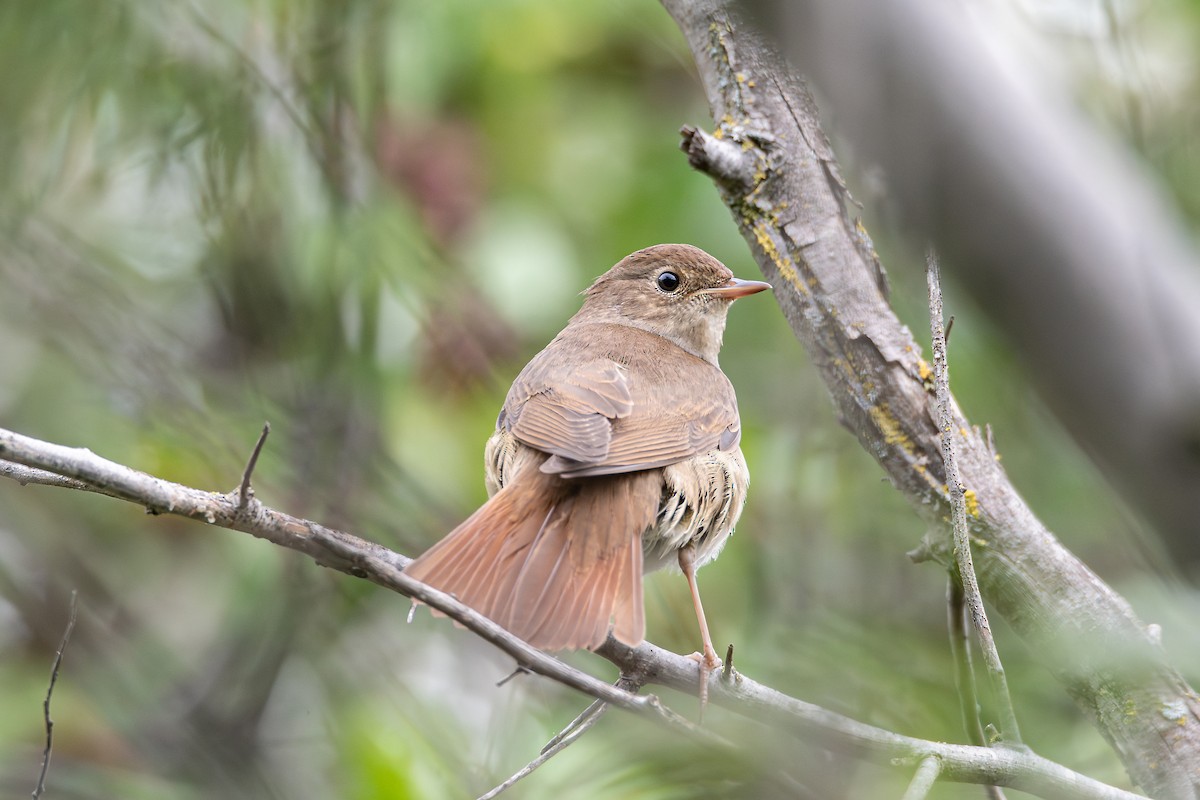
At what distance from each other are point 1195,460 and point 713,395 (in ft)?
9.25

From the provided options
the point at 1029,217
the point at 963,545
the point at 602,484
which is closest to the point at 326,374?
the point at 602,484

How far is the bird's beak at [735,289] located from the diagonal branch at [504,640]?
2239 millimetres

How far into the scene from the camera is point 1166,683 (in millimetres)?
2770

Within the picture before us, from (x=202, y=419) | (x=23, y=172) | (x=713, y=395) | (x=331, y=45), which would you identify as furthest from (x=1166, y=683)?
(x=23, y=172)

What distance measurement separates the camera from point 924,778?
2.21 metres

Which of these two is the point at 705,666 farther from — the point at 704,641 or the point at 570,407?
the point at 570,407

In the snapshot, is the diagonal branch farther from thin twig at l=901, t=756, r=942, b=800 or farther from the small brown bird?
the small brown bird

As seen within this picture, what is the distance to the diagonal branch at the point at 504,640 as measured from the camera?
2205 millimetres

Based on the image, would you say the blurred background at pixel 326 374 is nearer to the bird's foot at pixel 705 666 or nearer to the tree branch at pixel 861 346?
the bird's foot at pixel 705 666

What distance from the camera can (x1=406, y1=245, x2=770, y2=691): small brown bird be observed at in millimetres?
3059

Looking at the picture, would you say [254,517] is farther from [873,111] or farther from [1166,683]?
[1166,683]

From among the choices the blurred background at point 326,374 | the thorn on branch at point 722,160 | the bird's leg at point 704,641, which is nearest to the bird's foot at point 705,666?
the bird's leg at point 704,641

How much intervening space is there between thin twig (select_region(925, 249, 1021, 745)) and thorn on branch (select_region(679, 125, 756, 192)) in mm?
758

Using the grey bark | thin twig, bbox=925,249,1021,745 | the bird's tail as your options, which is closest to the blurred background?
the bird's tail
